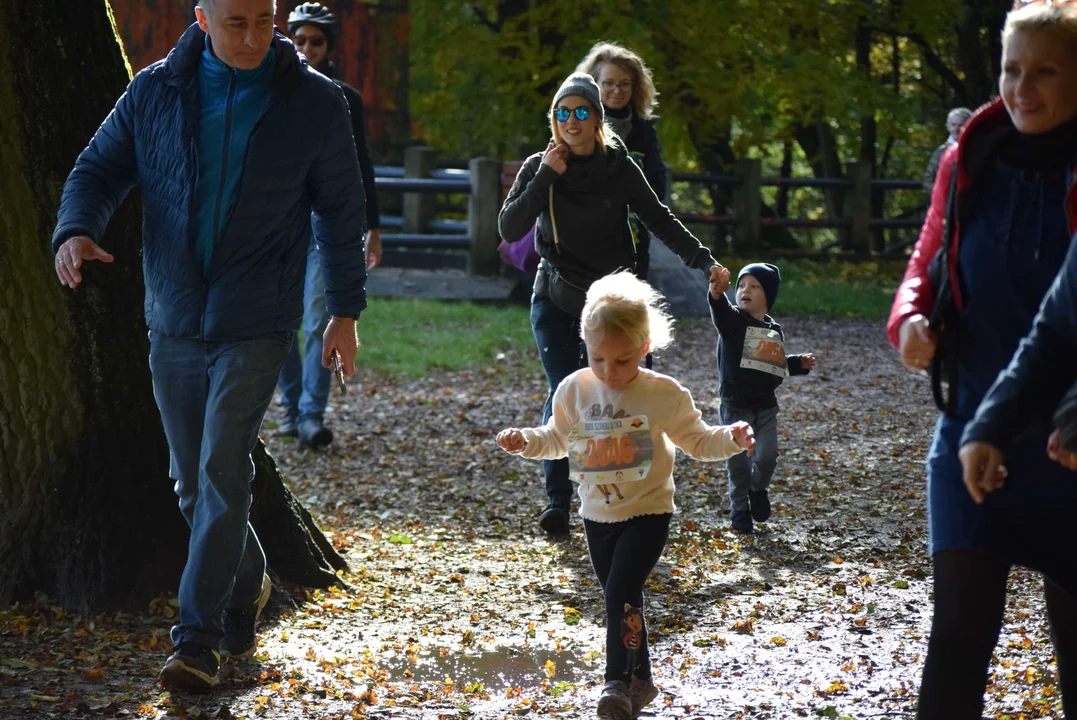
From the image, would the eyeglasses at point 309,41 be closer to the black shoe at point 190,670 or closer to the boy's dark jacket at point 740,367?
the boy's dark jacket at point 740,367

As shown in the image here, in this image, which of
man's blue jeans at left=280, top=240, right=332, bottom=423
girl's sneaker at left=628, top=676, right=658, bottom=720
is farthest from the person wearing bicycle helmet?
girl's sneaker at left=628, top=676, right=658, bottom=720

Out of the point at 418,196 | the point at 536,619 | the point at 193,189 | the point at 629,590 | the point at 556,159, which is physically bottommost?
the point at 536,619

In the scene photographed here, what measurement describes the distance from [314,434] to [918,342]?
22.0ft

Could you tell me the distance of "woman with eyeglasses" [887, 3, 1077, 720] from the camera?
2.98 metres

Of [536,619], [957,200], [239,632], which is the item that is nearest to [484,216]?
[536,619]

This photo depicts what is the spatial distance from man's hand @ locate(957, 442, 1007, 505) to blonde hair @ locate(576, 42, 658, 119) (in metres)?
4.25

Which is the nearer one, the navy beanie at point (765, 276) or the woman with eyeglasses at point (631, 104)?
the navy beanie at point (765, 276)

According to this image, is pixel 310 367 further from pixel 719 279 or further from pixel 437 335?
pixel 437 335

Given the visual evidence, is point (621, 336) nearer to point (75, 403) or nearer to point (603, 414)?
point (603, 414)

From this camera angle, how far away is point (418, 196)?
63.6ft

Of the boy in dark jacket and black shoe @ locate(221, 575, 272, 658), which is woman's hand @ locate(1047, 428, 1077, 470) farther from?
the boy in dark jacket

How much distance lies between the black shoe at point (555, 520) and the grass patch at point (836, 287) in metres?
11.9

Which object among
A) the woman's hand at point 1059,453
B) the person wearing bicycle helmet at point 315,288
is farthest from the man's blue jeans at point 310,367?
the woman's hand at point 1059,453

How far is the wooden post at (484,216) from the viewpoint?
1816 cm
